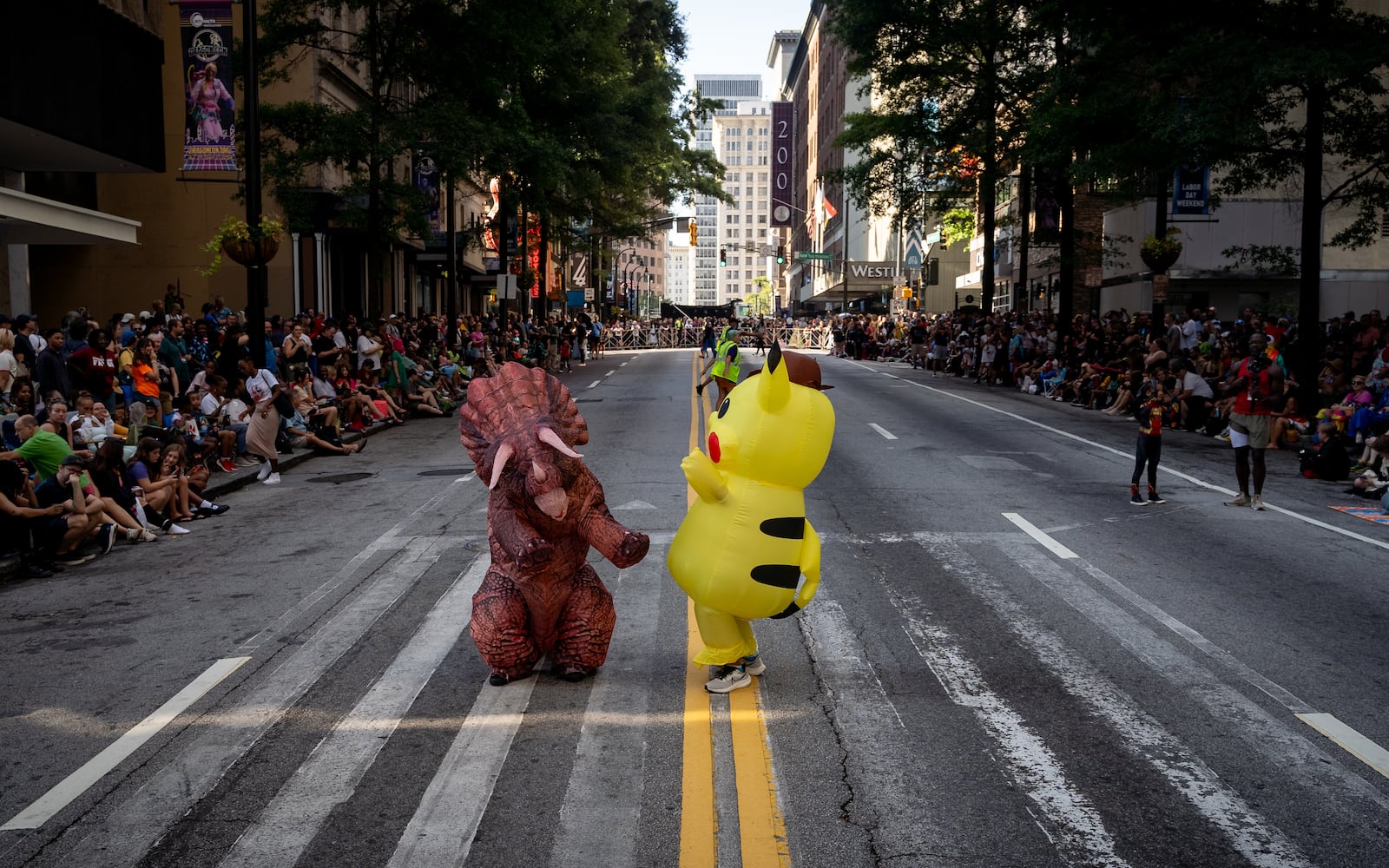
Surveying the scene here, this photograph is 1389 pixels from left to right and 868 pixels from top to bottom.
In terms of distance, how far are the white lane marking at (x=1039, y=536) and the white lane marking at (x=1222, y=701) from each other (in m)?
0.81

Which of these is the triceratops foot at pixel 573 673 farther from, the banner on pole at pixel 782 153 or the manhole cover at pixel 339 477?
the banner on pole at pixel 782 153

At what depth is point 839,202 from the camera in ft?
352

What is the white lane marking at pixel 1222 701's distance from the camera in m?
5.20

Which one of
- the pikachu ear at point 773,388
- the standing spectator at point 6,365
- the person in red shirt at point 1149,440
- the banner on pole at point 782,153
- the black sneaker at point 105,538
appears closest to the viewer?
the pikachu ear at point 773,388

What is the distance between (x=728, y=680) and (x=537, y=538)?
131 cm

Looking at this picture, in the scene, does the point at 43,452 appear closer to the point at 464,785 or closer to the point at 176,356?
the point at 176,356

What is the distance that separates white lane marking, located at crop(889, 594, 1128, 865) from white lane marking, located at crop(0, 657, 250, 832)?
13.6ft

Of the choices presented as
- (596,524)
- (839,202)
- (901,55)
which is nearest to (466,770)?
(596,524)

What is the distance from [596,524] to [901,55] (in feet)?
111

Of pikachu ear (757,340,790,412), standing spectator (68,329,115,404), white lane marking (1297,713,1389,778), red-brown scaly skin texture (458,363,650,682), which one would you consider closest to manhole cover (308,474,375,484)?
standing spectator (68,329,115,404)

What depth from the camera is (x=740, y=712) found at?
19.7ft

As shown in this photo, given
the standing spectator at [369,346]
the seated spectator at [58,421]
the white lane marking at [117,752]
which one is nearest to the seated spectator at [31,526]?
the seated spectator at [58,421]

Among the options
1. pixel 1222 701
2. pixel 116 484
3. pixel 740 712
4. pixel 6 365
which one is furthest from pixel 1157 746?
pixel 6 365

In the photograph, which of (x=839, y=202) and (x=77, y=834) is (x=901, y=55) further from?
Result: (x=839, y=202)
